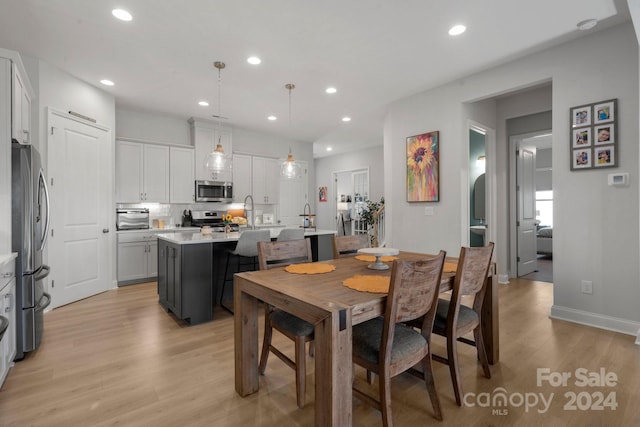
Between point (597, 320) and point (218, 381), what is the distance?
11.3 ft

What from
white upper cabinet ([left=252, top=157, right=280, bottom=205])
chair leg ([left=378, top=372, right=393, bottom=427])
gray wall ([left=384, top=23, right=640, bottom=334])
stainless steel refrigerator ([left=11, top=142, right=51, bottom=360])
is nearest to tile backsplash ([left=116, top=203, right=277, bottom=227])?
white upper cabinet ([left=252, top=157, right=280, bottom=205])

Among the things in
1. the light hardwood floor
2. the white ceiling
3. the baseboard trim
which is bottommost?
the light hardwood floor

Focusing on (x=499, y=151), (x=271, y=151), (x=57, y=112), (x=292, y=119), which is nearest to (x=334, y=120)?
(x=292, y=119)

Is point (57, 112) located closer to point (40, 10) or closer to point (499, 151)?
point (40, 10)

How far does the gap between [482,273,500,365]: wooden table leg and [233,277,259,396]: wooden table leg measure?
5.40 ft

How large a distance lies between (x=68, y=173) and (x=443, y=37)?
4.53 m

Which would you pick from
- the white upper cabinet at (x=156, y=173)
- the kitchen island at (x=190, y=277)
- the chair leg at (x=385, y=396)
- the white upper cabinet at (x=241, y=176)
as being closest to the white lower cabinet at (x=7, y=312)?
the kitchen island at (x=190, y=277)

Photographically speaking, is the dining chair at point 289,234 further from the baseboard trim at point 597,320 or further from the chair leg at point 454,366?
the baseboard trim at point 597,320

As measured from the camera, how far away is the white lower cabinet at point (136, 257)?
466 centimetres

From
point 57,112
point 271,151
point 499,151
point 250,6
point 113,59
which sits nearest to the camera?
point 250,6

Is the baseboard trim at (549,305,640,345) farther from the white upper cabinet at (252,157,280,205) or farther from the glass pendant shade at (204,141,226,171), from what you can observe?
the white upper cabinet at (252,157,280,205)

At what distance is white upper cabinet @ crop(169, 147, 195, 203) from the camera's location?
5.37 metres

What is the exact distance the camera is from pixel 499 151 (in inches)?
187

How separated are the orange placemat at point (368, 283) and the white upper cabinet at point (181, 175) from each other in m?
4.48
